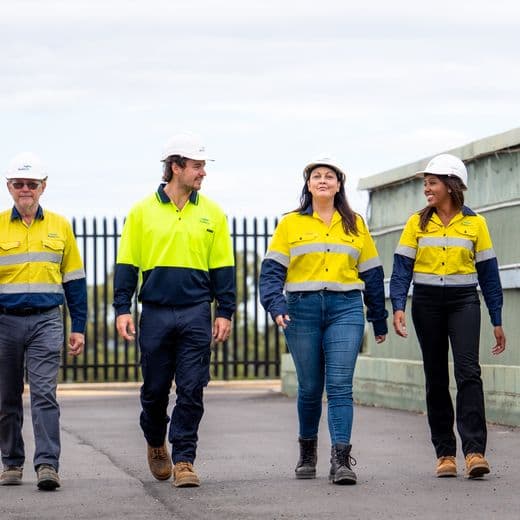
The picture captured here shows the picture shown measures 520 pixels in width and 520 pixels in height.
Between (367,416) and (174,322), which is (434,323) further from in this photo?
(367,416)

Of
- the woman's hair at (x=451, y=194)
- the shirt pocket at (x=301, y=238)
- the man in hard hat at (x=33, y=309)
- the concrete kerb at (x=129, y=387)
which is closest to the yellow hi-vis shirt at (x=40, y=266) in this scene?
the man in hard hat at (x=33, y=309)

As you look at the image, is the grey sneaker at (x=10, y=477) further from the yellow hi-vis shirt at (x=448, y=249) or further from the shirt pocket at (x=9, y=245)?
the yellow hi-vis shirt at (x=448, y=249)

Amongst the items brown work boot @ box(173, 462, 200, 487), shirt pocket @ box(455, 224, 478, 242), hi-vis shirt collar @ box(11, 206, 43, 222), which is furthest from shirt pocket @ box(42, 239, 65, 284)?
shirt pocket @ box(455, 224, 478, 242)

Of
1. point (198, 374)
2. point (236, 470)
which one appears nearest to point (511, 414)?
point (236, 470)

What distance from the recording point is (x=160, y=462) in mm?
9438

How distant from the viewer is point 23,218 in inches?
368

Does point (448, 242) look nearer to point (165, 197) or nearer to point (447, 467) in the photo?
point (447, 467)

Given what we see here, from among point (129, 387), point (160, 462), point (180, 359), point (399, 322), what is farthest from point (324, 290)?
point (129, 387)

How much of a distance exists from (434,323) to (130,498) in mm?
2202

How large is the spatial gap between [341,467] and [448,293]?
127 centimetres

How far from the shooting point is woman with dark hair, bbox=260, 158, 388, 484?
30.3ft

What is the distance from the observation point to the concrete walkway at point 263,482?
26.1 ft

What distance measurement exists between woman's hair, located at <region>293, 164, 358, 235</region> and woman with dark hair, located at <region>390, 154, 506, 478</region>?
0.47 meters

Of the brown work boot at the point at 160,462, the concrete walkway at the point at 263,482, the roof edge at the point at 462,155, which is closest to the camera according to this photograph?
the concrete walkway at the point at 263,482
